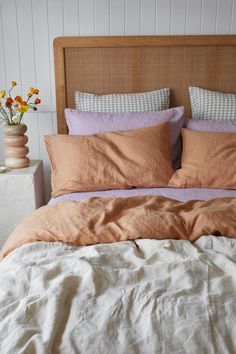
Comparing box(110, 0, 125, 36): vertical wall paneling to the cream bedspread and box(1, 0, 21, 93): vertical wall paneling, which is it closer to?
box(1, 0, 21, 93): vertical wall paneling

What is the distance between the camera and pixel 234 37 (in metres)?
2.50

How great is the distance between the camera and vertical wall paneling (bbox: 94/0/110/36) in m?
2.52

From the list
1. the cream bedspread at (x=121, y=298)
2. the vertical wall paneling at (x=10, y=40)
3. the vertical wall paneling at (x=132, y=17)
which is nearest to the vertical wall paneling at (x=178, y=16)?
the vertical wall paneling at (x=132, y=17)

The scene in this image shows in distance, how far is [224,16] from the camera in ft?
8.31

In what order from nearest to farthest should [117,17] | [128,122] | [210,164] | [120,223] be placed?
[120,223] < [210,164] < [128,122] < [117,17]

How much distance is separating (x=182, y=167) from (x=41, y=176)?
964 millimetres

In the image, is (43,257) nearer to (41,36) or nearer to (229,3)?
(41,36)

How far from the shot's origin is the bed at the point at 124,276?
911 mm

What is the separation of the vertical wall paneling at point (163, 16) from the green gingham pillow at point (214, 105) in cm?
46

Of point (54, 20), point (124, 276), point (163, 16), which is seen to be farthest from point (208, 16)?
point (124, 276)

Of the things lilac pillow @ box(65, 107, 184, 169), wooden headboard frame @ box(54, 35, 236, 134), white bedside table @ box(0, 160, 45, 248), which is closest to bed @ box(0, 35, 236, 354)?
lilac pillow @ box(65, 107, 184, 169)

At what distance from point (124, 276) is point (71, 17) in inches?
77.0

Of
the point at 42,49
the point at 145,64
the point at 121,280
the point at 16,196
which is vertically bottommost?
the point at 16,196

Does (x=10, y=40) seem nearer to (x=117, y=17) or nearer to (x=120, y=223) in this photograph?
(x=117, y=17)
